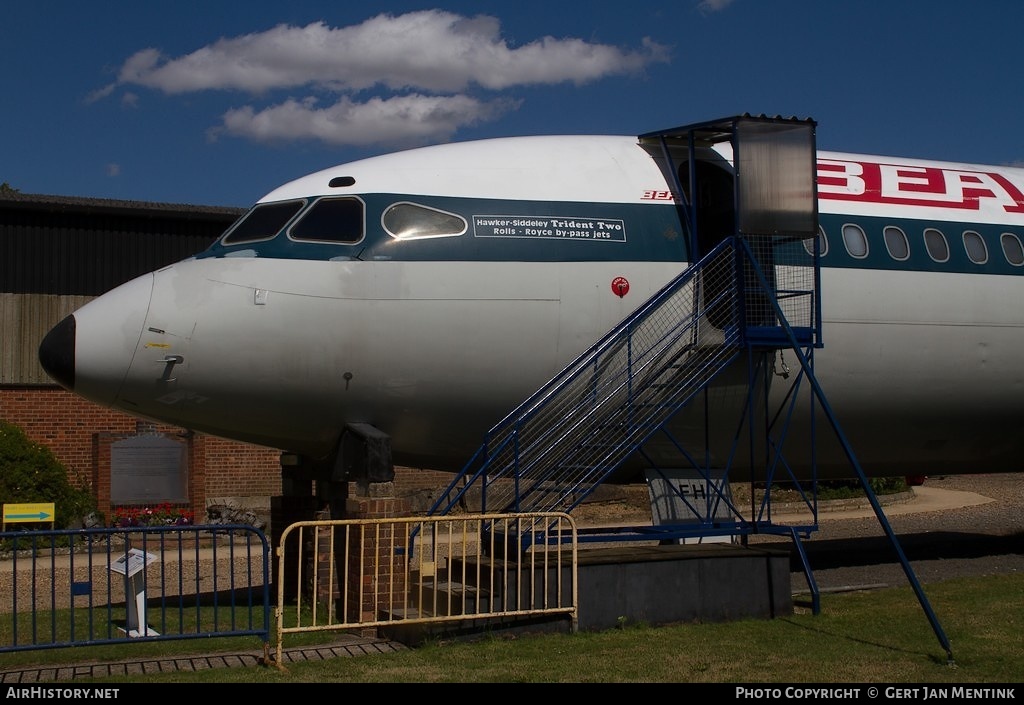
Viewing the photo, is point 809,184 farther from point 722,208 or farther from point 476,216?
point 476,216

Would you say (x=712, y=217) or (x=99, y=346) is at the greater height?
(x=712, y=217)

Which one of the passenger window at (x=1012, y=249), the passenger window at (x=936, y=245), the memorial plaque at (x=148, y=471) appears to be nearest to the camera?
the passenger window at (x=936, y=245)

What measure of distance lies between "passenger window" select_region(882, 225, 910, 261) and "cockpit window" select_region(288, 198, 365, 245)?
5.51 meters

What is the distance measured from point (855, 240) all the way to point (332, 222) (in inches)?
212

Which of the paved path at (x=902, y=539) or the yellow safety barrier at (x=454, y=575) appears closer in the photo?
the paved path at (x=902, y=539)

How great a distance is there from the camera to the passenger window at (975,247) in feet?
41.8

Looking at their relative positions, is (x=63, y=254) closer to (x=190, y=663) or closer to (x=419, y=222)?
(x=419, y=222)

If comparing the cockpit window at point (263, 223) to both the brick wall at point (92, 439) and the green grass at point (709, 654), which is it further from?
the brick wall at point (92, 439)

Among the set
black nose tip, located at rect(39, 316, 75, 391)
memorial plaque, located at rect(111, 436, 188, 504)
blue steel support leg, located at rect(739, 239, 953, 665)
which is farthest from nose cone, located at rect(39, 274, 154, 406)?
memorial plaque, located at rect(111, 436, 188, 504)

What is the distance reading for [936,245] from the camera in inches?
494

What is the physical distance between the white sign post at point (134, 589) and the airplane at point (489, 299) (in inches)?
55.1

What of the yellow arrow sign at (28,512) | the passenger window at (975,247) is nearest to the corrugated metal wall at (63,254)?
the yellow arrow sign at (28,512)

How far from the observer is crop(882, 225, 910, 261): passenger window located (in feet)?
40.3

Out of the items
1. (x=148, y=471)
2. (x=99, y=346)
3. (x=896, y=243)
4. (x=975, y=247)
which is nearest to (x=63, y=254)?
(x=148, y=471)
